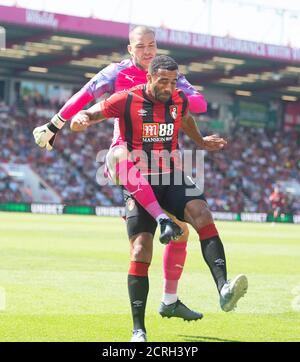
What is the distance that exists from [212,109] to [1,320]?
50.9 meters

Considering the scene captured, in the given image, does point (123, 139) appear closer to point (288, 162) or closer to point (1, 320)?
point (1, 320)

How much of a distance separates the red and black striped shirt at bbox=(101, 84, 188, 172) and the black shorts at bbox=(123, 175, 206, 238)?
0.22 meters

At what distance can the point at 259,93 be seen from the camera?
60000mm

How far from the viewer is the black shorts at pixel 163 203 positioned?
777cm

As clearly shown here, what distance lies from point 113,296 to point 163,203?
2952 millimetres

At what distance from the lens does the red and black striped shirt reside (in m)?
7.98

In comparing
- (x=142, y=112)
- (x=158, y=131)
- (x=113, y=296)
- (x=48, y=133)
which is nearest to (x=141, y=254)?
(x=158, y=131)

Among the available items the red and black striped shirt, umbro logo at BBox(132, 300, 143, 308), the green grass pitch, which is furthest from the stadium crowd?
umbro logo at BBox(132, 300, 143, 308)

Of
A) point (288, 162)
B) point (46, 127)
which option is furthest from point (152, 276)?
point (288, 162)

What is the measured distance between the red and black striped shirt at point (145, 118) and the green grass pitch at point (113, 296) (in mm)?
1578

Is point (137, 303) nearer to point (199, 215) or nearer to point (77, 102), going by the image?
point (199, 215)

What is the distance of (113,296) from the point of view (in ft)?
35.4

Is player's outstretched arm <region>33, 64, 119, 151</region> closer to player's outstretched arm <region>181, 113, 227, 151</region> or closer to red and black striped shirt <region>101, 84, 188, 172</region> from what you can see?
red and black striped shirt <region>101, 84, 188, 172</region>

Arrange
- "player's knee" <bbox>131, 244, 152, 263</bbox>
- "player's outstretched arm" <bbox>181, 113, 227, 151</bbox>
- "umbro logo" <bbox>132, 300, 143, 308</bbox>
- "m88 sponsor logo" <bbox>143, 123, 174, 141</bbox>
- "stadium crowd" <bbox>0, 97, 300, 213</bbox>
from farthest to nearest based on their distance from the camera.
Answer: "stadium crowd" <bbox>0, 97, 300, 213</bbox>, "player's outstretched arm" <bbox>181, 113, 227, 151</bbox>, "m88 sponsor logo" <bbox>143, 123, 174, 141</bbox>, "player's knee" <bbox>131, 244, 152, 263</bbox>, "umbro logo" <bbox>132, 300, 143, 308</bbox>
